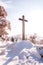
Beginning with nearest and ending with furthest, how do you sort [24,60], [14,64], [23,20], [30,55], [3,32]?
[14,64] < [24,60] < [30,55] < [23,20] < [3,32]

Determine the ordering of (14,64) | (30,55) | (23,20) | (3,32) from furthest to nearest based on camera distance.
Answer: (3,32)
(23,20)
(30,55)
(14,64)

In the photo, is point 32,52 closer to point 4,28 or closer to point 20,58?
point 20,58

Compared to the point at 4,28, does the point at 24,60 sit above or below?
below

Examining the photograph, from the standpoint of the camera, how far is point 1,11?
3825 cm

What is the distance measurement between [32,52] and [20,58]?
6.05 feet

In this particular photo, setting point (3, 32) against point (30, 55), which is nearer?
point (30, 55)

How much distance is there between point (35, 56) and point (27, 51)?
0.99 metres

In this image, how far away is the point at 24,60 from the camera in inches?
466

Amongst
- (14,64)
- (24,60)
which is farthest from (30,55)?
(14,64)

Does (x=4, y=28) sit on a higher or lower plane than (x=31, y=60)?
higher

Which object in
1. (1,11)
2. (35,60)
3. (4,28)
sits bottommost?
(35,60)

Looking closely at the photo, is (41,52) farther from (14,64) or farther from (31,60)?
(14,64)

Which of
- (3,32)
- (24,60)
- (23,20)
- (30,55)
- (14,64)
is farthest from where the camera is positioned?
(3,32)

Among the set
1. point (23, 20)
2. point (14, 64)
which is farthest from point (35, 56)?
point (23, 20)
